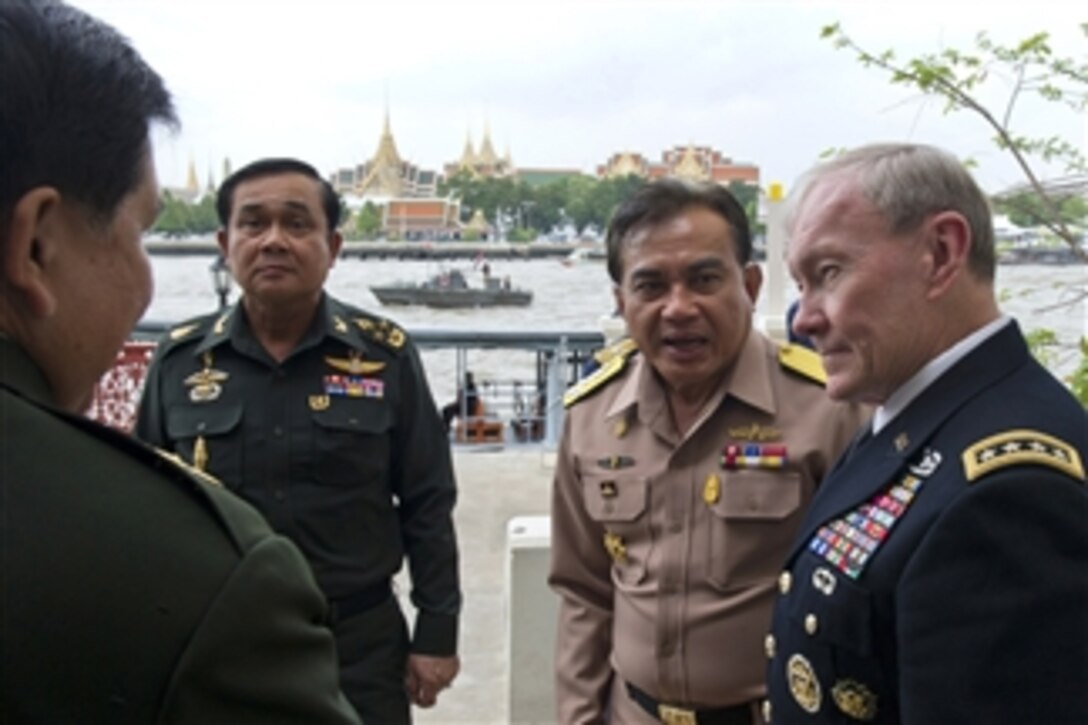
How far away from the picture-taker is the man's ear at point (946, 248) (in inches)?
48.3

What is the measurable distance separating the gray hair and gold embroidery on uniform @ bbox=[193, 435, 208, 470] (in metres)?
1.59

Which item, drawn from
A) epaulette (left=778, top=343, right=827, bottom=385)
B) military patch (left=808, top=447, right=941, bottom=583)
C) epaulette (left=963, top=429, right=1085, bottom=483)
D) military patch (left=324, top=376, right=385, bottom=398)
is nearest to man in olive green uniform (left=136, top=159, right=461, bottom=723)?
military patch (left=324, top=376, right=385, bottom=398)

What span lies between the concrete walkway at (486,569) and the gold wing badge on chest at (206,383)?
1520 mm

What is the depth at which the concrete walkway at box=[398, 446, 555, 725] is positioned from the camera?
12.2ft

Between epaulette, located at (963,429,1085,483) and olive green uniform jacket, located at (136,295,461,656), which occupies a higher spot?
epaulette, located at (963,429,1085,483)

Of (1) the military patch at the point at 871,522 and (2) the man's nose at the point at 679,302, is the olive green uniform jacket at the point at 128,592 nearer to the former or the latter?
(1) the military patch at the point at 871,522

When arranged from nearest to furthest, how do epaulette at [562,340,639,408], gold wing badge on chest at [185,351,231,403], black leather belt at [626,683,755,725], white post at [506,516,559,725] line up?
1. black leather belt at [626,683,755,725]
2. epaulette at [562,340,639,408]
3. gold wing badge on chest at [185,351,231,403]
4. white post at [506,516,559,725]

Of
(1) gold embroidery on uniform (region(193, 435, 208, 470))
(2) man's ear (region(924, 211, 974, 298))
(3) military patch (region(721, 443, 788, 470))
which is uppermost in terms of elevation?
(2) man's ear (region(924, 211, 974, 298))

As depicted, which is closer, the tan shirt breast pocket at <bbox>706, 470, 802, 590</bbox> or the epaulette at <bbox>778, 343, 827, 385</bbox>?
the tan shirt breast pocket at <bbox>706, 470, 802, 590</bbox>

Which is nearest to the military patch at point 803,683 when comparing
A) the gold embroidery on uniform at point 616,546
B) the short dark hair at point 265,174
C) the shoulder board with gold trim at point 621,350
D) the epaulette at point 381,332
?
the gold embroidery on uniform at point 616,546

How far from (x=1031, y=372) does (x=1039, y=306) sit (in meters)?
2.32

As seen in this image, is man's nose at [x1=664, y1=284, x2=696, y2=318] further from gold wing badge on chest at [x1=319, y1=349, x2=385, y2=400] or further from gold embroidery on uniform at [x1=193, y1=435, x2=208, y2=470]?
gold embroidery on uniform at [x1=193, y1=435, x2=208, y2=470]

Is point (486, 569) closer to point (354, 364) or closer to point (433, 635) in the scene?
point (433, 635)

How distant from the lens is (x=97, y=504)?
0.67 metres
